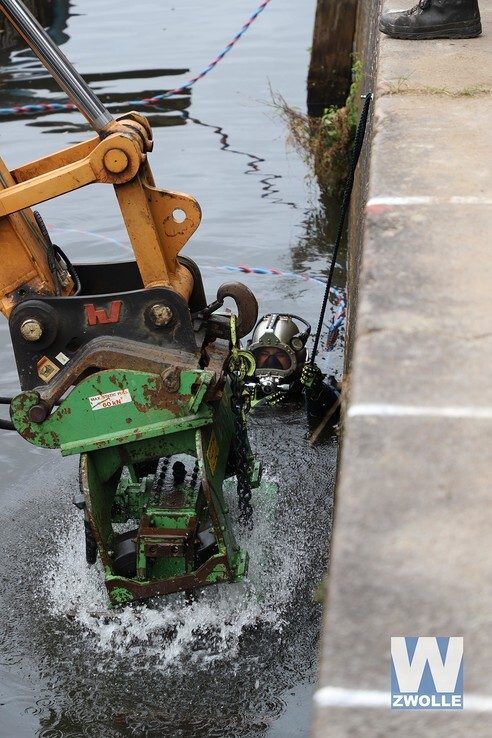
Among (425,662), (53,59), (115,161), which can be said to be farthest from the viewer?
(53,59)

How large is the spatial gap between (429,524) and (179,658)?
3.62m

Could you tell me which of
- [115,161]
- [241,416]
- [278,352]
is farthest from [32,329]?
[278,352]

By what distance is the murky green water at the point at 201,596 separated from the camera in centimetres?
473

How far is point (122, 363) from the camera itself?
183 inches

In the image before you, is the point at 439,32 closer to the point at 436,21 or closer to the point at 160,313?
the point at 436,21

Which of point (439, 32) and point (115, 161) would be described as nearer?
point (115, 161)

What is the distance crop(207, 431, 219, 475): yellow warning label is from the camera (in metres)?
4.86

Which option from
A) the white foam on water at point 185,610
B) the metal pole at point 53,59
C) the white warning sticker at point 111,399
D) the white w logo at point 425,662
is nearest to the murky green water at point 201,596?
the white foam on water at point 185,610

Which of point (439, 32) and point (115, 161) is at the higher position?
point (439, 32)

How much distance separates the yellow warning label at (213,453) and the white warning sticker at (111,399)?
1.67 ft

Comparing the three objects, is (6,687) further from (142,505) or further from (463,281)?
(463,281)

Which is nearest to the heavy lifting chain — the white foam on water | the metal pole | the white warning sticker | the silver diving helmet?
the white foam on water

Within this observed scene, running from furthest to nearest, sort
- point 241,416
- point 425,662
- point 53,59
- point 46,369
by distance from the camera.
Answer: point 241,416
point 46,369
point 53,59
point 425,662

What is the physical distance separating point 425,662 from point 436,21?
4421mm
